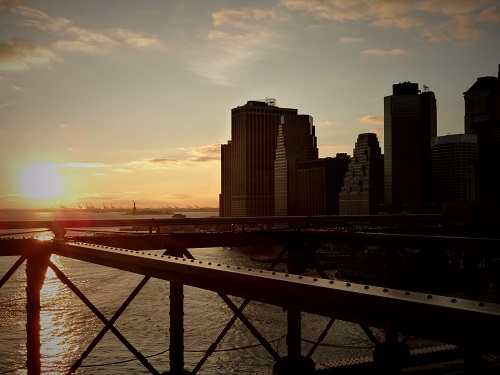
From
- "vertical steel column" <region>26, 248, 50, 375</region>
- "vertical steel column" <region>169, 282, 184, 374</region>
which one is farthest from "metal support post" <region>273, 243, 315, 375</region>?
"vertical steel column" <region>26, 248, 50, 375</region>

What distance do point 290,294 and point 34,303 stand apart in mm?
3521

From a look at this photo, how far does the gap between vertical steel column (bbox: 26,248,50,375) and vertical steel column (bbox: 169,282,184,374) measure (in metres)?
1.29

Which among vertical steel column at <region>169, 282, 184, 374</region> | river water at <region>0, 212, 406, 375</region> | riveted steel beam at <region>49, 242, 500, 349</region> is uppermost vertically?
→ riveted steel beam at <region>49, 242, 500, 349</region>

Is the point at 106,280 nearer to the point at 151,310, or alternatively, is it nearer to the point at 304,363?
the point at 151,310

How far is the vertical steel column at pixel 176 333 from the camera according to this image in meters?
4.83

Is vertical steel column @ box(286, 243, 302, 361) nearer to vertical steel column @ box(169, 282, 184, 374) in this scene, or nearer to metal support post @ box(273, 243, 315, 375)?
metal support post @ box(273, 243, 315, 375)

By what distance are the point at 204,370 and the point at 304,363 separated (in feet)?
148

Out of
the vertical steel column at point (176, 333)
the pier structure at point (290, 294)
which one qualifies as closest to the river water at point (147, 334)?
the pier structure at point (290, 294)

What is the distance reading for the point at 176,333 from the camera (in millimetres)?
4922

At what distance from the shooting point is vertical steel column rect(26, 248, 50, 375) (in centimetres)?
481

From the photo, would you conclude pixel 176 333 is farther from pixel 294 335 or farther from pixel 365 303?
pixel 365 303

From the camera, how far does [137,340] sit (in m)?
50.4

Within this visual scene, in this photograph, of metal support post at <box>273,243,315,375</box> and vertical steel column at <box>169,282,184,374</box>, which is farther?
metal support post at <box>273,243,315,375</box>

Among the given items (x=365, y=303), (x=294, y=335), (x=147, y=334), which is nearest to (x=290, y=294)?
(x=365, y=303)
